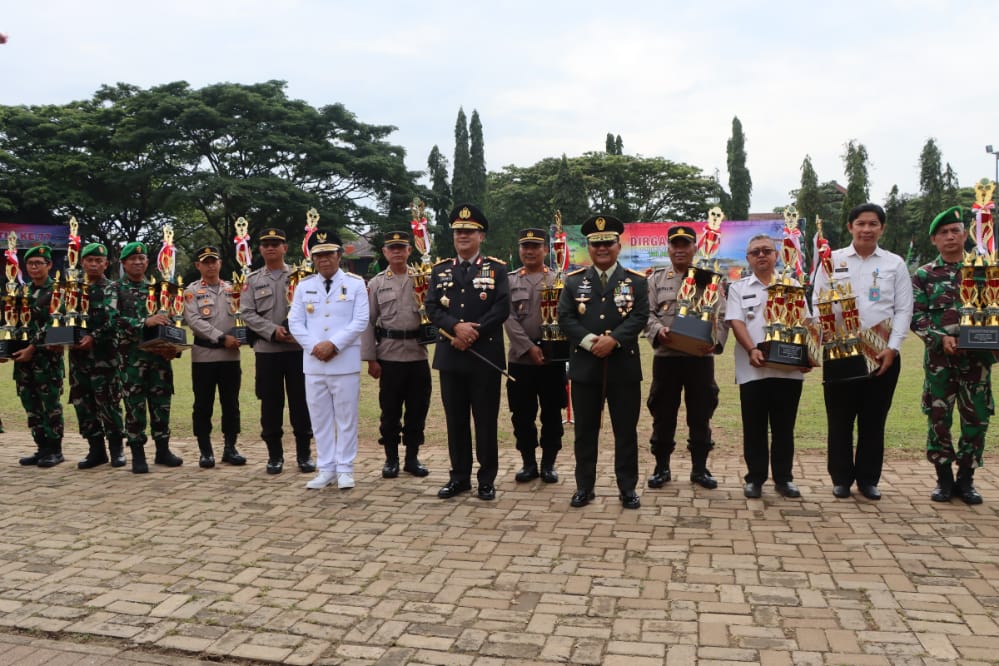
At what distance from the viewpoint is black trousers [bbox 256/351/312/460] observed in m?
6.62

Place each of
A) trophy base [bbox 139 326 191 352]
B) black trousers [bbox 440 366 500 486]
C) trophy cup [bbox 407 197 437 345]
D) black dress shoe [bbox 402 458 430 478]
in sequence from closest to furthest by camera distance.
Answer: black trousers [bbox 440 366 500 486]
trophy cup [bbox 407 197 437 345]
black dress shoe [bbox 402 458 430 478]
trophy base [bbox 139 326 191 352]

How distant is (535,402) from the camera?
6.20m

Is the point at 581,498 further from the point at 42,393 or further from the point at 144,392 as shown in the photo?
the point at 42,393

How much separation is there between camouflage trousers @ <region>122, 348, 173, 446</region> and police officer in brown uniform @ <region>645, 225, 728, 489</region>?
404 centimetres

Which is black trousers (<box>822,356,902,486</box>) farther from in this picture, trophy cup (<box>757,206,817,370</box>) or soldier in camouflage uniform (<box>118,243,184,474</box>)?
Result: soldier in camouflage uniform (<box>118,243,184,474</box>)

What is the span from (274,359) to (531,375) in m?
2.16

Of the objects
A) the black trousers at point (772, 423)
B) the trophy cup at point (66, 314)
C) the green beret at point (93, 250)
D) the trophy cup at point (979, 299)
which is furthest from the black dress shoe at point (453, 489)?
the green beret at point (93, 250)

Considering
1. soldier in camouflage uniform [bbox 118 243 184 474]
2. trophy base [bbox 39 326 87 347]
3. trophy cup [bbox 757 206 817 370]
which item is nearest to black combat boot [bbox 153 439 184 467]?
soldier in camouflage uniform [bbox 118 243 184 474]

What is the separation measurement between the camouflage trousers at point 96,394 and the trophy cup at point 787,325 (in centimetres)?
520

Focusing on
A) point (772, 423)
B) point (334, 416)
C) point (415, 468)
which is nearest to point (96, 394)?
point (334, 416)

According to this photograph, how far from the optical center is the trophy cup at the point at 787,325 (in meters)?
5.23

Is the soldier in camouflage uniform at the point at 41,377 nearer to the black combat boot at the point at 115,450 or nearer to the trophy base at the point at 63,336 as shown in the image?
the trophy base at the point at 63,336

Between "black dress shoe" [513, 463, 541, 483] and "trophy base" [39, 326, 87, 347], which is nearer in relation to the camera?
"black dress shoe" [513, 463, 541, 483]

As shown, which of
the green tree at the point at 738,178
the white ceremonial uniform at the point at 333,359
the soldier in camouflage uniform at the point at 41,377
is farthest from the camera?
the green tree at the point at 738,178
